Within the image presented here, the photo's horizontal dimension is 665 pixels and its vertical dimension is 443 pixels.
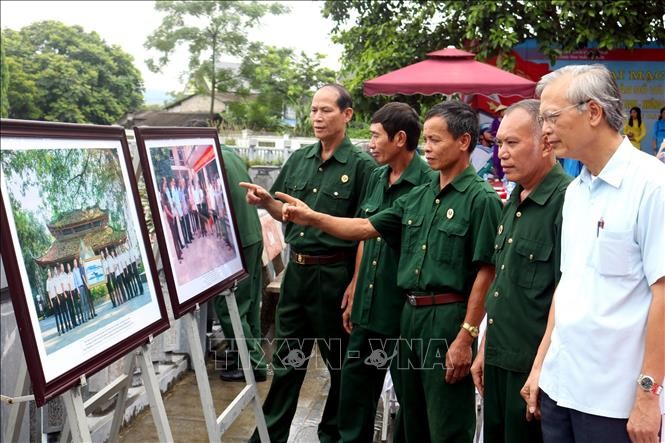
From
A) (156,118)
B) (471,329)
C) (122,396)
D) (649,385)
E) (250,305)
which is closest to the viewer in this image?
(649,385)

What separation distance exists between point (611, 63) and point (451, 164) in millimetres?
11744

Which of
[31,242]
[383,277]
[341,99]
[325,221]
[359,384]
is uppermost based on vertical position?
[341,99]

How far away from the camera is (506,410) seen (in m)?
2.67

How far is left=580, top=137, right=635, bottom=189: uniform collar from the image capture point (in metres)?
2.07

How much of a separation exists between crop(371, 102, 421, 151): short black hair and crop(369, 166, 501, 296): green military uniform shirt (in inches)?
18.6

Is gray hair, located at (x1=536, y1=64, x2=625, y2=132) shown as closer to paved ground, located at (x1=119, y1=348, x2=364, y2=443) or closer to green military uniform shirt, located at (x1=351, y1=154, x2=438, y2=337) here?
green military uniform shirt, located at (x1=351, y1=154, x2=438, y2=337)

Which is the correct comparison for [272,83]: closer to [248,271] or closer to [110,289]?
[248,271]

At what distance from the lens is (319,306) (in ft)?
12.7

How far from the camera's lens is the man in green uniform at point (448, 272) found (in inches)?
118

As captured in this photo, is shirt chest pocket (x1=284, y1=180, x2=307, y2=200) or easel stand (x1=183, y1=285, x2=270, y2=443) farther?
shirt chest pocket (x1=284, y1=180, x2=307, y2=200)

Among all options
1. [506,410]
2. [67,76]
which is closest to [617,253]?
[506,410]

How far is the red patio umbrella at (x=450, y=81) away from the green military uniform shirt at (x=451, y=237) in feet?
17.8

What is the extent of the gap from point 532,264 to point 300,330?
1657 mm

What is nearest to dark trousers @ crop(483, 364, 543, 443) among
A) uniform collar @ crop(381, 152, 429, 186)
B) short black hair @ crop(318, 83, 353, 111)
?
uniform collar @ crop(381, 152, 429, 186)
